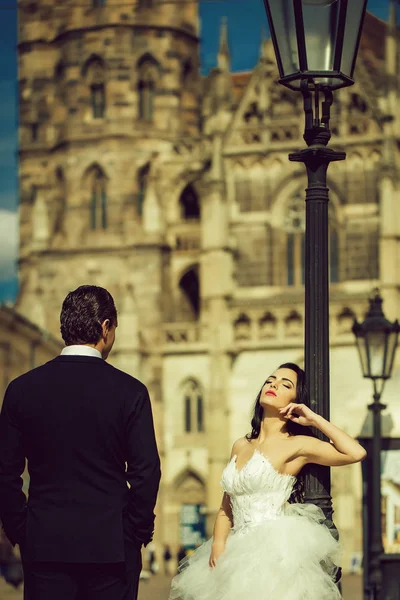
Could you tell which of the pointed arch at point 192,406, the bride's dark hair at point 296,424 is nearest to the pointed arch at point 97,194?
the pointed arch at point 192,406

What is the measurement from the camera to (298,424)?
6977mm

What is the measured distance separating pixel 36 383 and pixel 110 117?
134ft

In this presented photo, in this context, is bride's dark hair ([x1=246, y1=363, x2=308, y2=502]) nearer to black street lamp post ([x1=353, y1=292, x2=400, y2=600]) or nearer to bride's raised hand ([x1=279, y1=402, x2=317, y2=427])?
bride's raised hand ([x1=279, y1=402, x2=317, y2=427])

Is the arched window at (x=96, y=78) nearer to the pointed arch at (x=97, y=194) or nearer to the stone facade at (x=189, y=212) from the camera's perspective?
the stone facade at (x=189, y=212)

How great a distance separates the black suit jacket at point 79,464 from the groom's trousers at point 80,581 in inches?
1.6

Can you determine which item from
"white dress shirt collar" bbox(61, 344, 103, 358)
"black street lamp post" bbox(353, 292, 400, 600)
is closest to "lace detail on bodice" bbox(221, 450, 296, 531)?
"white dress shirt collar" bbox(61, 344, 103, 358)

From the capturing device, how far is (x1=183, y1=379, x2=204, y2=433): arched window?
43219mm

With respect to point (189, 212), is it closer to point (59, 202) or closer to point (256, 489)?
point (59, 202)

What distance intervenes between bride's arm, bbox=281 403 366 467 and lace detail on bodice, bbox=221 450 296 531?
0.57 feet

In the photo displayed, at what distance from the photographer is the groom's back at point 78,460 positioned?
5566 millimetres

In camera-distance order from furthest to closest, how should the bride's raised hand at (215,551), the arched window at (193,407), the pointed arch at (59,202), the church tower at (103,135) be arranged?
the pointed arch at (59,202), the church tower at (103,135), the arched window at (193,407), the bride's raised hand at (215,551)

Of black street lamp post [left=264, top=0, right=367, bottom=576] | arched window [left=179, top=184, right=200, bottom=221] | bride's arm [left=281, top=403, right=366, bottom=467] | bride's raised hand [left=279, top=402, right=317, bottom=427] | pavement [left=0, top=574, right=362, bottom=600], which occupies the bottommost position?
pavement [left=0, top=574, right=362, bottom=600]

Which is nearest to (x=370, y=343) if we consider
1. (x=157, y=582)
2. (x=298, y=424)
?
(x=298, y=424)

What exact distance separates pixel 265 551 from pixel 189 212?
3999 centimetres
